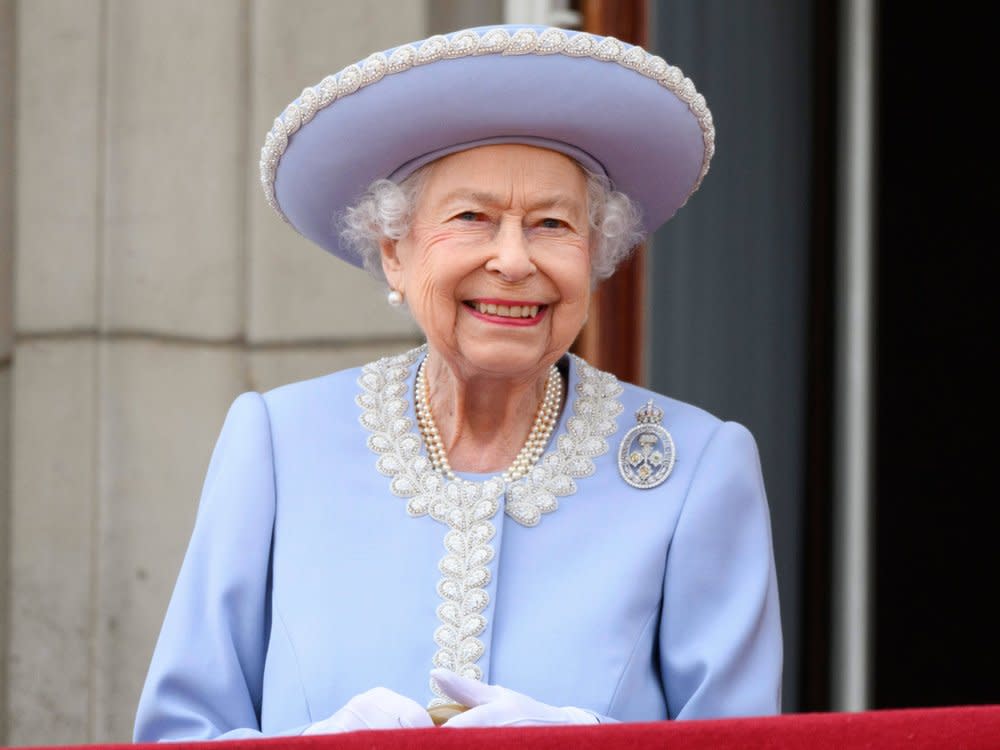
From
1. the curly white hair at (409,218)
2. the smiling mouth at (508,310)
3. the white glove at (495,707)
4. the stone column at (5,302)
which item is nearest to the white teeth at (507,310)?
the smiling mouth at (508,310)

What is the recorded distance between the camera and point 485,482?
103 inches

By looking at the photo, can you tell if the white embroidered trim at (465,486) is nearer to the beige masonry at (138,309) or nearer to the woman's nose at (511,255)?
the woman's nose at (511,255)

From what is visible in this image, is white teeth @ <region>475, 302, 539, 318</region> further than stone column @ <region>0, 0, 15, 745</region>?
No

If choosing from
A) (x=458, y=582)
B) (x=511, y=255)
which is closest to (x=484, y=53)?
(x=511, y=255)

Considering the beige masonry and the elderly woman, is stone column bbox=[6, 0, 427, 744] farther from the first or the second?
the elderly woman

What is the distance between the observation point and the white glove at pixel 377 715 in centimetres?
217

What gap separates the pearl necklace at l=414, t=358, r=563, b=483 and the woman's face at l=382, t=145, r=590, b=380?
15cm

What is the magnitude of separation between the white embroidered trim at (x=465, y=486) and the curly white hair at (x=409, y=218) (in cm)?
17

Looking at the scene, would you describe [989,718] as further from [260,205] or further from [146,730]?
[260,205]

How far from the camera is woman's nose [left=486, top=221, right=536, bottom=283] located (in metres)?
2.44

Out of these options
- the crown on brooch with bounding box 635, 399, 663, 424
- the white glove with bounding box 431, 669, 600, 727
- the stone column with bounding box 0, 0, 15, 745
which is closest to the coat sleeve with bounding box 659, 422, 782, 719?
the crown on brooch with bounding box 635, 399, 663, 424

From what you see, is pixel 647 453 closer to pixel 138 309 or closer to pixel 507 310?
pixel 507 310

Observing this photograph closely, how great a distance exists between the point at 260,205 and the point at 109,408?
575 mm

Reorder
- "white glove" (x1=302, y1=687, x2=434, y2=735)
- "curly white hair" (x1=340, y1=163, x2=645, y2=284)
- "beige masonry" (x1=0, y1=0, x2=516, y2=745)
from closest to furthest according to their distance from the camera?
"white glove" (x1=302, y1=687, x2=434, y2=735) < "curly white hair" (x1=340, y1=163, x2=645, y2=284) < "beige masonry" (x1=0, y1=0, x2=516, y2=745)
